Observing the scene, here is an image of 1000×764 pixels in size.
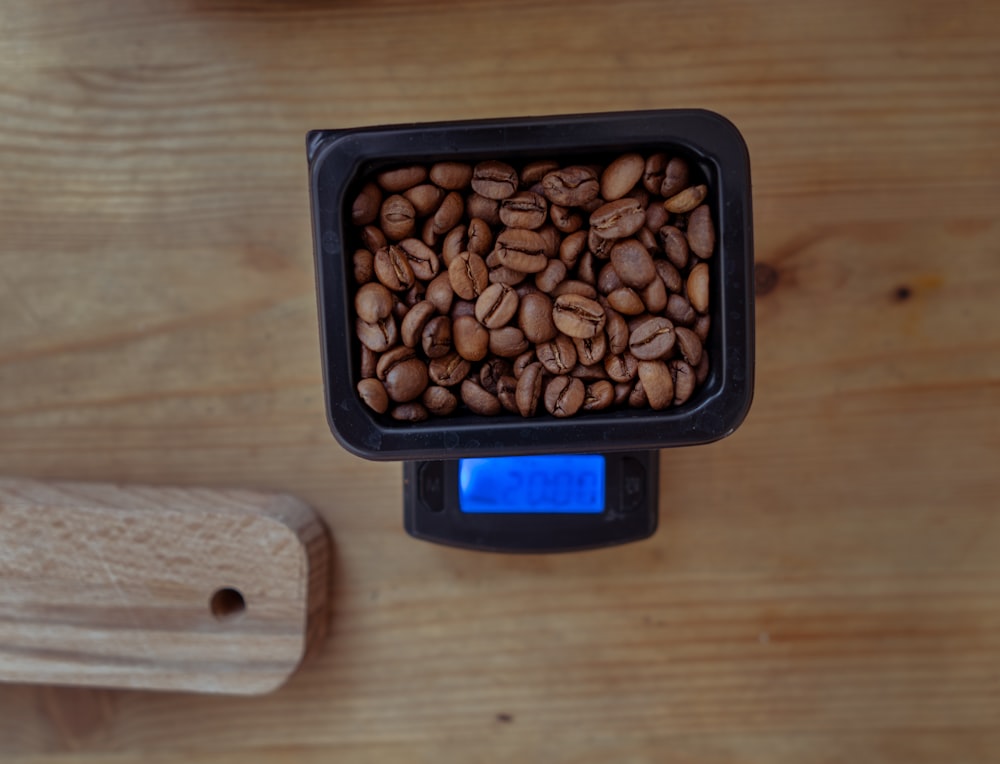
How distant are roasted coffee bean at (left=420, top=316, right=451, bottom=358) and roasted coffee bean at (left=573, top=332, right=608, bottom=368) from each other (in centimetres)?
9

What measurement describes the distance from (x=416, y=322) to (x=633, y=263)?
0.15m

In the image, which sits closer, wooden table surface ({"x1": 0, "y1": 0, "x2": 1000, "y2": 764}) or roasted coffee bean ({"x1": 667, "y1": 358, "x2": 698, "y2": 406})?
roasted coffee bean ({"x1": 667, "y1": 358, "x2": 698, "y2": 406})

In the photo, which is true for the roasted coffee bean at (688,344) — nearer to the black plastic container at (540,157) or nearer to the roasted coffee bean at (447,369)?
the black plastic container at (540,157)

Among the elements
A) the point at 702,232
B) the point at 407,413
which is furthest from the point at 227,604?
the point at 702,232

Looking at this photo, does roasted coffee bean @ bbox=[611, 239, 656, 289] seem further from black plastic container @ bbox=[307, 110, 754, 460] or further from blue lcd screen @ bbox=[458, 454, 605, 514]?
blue lcd screen @ bbox=[458, 454, 605, 514]

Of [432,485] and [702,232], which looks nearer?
[702,232]

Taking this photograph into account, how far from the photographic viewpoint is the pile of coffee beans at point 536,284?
54 centimetres

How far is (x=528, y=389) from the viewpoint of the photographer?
55cm

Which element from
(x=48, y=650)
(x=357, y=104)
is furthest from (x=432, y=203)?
(x=48, y=650)

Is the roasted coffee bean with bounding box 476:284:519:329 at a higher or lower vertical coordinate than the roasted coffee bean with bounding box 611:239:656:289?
lower

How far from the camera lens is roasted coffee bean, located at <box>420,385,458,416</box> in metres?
0.56

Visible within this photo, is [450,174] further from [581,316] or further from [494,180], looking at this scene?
[581,316]

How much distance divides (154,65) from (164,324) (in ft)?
0.85

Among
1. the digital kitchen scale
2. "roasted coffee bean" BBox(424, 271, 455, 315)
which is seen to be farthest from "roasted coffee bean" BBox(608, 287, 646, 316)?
the digital kitchen scale
